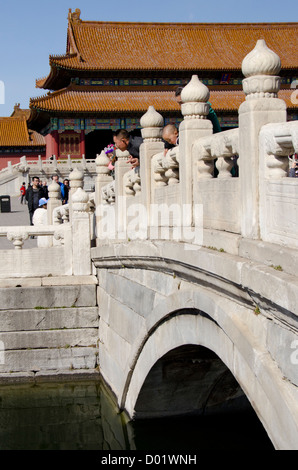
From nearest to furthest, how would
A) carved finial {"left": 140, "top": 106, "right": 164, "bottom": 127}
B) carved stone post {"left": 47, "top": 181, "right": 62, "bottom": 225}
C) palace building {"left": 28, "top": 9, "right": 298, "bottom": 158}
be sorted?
carved finial {"left": 140, "top": 106, "right": 164, "bottom": 127} → carved stone post {"left": 47, "top": 181, "right": 62, "bottom": 225} → palace building {"left": 28, "top": 9, "right": 298, "bottom": 158}

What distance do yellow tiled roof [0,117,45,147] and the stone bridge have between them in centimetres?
3145

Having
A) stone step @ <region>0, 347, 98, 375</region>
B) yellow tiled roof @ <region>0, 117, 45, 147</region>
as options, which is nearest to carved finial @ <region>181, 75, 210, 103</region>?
stone step @ <region>0, 347, 98, 375</region>

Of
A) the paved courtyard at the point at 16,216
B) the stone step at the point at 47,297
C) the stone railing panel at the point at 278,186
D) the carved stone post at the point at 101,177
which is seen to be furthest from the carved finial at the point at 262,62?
the paved courtyard at the point at 16,216

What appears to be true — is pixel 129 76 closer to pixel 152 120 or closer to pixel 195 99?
pixel 152 120

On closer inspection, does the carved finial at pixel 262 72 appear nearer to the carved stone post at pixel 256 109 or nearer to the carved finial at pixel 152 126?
the carved stone post at pixel 256 109

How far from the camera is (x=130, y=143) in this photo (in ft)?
23.0

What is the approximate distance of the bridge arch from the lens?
3.23m

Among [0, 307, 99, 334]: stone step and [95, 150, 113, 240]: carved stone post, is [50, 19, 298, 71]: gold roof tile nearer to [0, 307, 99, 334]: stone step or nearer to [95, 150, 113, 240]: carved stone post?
[95, 150, 113, 240]: carved stone post

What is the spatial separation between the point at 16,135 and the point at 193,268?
123 feet

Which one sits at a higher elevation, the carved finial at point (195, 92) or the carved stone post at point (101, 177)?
the carved finial at point (195, 92)

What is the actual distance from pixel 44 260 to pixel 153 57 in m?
26.3

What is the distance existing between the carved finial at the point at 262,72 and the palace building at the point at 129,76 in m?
27.7

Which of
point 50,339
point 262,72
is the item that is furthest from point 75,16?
point 262,72

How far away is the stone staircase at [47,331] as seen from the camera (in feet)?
27.5
